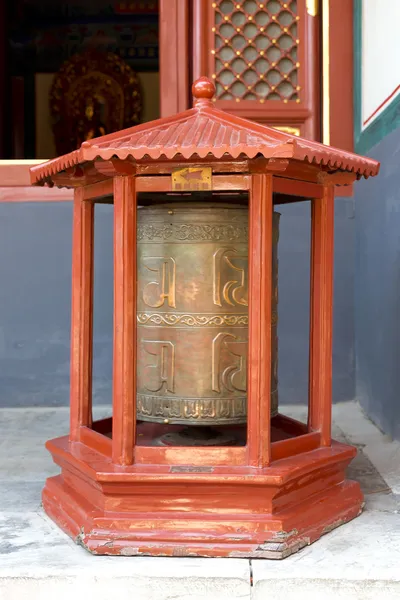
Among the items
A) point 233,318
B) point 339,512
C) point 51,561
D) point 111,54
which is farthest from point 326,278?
point 111,54

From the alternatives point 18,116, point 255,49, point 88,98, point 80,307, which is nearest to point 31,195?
point 255,49

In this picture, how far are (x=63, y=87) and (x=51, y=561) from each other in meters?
7.46

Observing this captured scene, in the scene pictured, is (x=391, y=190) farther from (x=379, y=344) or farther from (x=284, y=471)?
(x=284, y=471)

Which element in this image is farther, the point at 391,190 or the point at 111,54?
the point at 111,54

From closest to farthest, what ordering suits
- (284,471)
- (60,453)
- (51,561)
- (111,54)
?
1. (51,561)
2. (284,471)
3. (60,453)
4. (111,54)

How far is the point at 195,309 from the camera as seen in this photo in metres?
3.10

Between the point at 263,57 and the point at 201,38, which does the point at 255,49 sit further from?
the point at 201,38

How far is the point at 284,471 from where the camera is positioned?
2.72 meters

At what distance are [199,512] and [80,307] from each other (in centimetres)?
112

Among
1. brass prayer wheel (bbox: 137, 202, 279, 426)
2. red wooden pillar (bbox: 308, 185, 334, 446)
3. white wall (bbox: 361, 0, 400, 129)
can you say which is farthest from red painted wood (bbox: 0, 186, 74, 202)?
red wooden pillar (bbox: 308, 185, 334, 446)

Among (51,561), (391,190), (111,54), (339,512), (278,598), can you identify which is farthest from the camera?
(111,54)

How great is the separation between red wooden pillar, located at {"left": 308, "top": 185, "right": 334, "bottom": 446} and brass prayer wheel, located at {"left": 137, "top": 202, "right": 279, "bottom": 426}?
1.07 feet

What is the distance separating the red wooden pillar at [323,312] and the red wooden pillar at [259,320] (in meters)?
0.46

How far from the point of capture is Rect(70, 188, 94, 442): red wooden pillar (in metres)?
3.28
